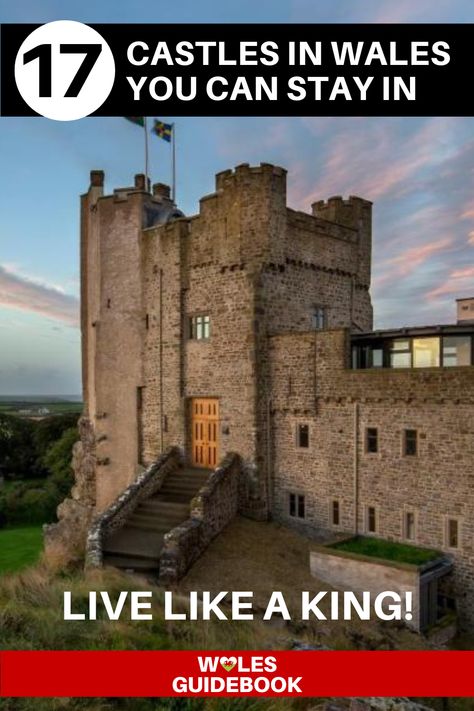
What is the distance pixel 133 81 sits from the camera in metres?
12.3

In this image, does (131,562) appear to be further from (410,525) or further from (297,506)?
(410,525)

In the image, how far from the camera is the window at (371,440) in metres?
18.1

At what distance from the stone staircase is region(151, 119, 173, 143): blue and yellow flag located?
57.0 feet

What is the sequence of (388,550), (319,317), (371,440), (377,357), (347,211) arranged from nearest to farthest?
(388,550)
(371,440)
(377,357)
(319,317)
(347,211)

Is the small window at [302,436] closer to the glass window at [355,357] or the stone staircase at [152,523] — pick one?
the glass window at [355,357]

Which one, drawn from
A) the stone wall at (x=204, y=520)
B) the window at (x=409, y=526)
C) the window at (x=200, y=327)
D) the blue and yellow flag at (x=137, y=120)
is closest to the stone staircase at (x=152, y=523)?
the stone wall at (x=204, y=520)

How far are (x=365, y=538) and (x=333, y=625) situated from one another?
4602 millimetres

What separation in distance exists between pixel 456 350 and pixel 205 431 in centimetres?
1065

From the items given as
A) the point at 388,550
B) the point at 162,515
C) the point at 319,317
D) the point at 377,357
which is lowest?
the point at 388,550

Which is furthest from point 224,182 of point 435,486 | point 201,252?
point 435,486

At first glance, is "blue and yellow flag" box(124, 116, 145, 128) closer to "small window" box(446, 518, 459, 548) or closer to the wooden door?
the wooden door

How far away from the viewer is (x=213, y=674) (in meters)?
8.13

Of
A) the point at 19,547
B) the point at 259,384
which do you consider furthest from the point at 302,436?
the point at 19,547

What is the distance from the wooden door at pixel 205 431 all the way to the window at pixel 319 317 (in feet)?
18.3
